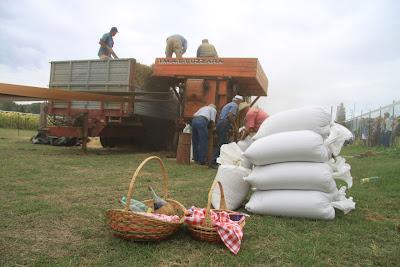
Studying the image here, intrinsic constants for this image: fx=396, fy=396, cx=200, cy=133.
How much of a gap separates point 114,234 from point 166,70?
6.47 metres

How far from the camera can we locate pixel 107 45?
9766mm

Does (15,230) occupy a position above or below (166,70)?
below

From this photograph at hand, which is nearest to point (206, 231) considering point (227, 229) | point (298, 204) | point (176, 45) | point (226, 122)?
point (227, 229)

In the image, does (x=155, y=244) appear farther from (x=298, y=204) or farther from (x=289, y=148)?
(x=289, y=148)

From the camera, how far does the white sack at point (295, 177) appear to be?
3.56 metres

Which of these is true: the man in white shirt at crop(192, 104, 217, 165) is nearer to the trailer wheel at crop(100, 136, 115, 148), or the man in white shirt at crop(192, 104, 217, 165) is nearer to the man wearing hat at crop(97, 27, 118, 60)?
the man wearing hat at crop(97, 27, 118, 60)

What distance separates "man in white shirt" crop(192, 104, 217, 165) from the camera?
7.62 m

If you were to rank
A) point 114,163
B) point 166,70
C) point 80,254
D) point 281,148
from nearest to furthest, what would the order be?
point 80,254
point 281,148
point 114,163
point 166,70

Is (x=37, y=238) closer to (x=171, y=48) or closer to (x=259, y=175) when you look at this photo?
(x=259, y=175)

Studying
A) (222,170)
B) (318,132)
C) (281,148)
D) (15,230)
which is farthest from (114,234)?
(318,132)

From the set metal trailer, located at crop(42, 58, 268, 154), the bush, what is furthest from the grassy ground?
the bush

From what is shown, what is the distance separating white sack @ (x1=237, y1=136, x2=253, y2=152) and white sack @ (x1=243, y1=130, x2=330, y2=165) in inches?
69.3

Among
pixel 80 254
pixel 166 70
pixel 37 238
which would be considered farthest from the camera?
pixel 166 70

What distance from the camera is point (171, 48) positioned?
976cm
